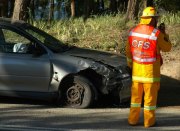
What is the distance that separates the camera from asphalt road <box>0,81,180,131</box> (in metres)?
7.74

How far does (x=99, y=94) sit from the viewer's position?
9219mm

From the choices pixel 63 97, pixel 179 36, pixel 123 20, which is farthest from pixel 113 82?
pixel 123 20

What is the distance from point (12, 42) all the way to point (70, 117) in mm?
2022

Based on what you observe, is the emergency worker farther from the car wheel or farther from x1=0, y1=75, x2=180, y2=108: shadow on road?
x1=0, y1=75, x2=180, y2=108: shadow on road

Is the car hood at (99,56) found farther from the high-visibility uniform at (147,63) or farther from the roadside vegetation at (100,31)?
the roadside vegetation at (100,31)

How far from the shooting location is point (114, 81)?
29.6 ft

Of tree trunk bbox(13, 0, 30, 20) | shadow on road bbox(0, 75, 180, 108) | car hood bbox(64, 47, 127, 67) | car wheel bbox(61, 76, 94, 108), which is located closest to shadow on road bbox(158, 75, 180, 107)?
shadow on road bbox(0, 75, 180, 108)

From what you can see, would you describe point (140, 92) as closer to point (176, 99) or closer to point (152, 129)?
point (152, 129)

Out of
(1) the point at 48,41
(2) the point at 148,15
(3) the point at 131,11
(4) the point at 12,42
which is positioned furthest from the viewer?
(3) the point at 131,11

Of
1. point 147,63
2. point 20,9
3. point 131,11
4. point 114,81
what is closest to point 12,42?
point 114,81

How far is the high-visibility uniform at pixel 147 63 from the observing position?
753 centimetres

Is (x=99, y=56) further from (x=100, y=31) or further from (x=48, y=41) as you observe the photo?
(x=100, y=31)

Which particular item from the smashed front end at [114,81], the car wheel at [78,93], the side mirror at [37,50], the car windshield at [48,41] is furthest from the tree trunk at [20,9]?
the smashed front end at [114,81]

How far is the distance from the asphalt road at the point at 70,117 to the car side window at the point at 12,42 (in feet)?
3.56
